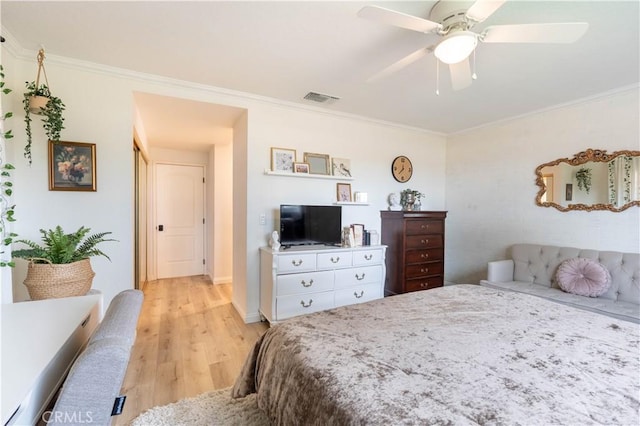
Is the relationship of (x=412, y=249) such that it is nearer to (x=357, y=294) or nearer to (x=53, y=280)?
(x=357, y=294)

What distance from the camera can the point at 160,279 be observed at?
15.9 ft

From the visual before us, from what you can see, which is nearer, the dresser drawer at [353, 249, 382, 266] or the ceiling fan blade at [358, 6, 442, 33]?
the ceiling fan blade at [358, 6, 442, 33]

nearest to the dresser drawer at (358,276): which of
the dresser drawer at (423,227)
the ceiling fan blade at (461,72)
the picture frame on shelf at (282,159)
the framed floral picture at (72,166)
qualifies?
the dresser drawer at (423,227)

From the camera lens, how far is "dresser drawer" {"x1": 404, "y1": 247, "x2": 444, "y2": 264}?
3584mm

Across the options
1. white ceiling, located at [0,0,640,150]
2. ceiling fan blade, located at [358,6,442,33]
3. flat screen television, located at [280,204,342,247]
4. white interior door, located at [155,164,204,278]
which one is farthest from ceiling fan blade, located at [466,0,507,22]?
white interior door, located at [155,164,204,278]

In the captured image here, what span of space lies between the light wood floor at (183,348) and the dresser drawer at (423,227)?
2.13 metres

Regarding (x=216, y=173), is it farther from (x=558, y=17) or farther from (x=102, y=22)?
(x=558, y=17)

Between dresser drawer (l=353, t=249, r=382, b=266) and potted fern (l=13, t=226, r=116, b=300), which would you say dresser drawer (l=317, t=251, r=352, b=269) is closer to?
dresser drawer (l=353, t=249, r=382, b=266)

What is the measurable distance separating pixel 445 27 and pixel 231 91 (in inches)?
84.5

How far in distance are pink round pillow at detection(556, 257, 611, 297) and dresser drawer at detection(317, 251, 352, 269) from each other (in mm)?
2191

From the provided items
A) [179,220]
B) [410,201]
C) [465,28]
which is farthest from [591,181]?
[179,220]

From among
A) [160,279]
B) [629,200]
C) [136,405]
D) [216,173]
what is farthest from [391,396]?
[160,279]

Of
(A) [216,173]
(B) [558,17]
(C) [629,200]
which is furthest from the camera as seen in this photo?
(A) [216,173]

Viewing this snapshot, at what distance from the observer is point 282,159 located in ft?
10.6
